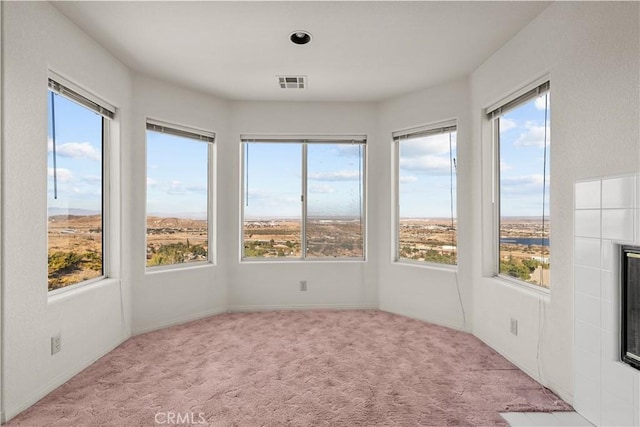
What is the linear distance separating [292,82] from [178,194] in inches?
68.6

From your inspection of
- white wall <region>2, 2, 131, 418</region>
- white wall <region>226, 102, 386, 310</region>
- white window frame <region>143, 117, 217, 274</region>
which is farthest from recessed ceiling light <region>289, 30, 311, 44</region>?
white window frame <region>143, 117, 217, 274</region>

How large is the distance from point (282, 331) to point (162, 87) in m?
2.79

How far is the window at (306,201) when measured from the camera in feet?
14.2

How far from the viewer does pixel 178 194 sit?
3865mm

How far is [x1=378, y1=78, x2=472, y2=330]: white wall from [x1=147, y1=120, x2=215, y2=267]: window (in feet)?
6.83

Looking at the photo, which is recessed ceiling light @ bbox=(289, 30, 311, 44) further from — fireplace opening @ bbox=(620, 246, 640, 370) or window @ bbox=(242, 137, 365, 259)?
fireplace opening @ bbox=(620, 246, 640, 370)

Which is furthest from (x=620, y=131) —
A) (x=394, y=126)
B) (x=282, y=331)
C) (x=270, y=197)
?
(x=270, y=197)

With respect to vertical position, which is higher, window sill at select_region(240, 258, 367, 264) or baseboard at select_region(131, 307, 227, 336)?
window sill at select_region(240, 258, 367, 264)

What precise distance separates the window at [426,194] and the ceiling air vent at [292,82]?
1281 mm

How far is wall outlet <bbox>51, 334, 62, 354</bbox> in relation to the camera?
7.76ft

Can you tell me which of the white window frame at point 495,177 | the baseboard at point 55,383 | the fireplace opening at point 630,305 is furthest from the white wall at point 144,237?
the fireplace opening at point 630,305

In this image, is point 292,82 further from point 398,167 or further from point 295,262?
point 295,262

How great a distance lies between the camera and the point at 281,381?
8.00 feet

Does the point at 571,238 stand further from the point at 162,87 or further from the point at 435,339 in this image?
the point at 162,87
